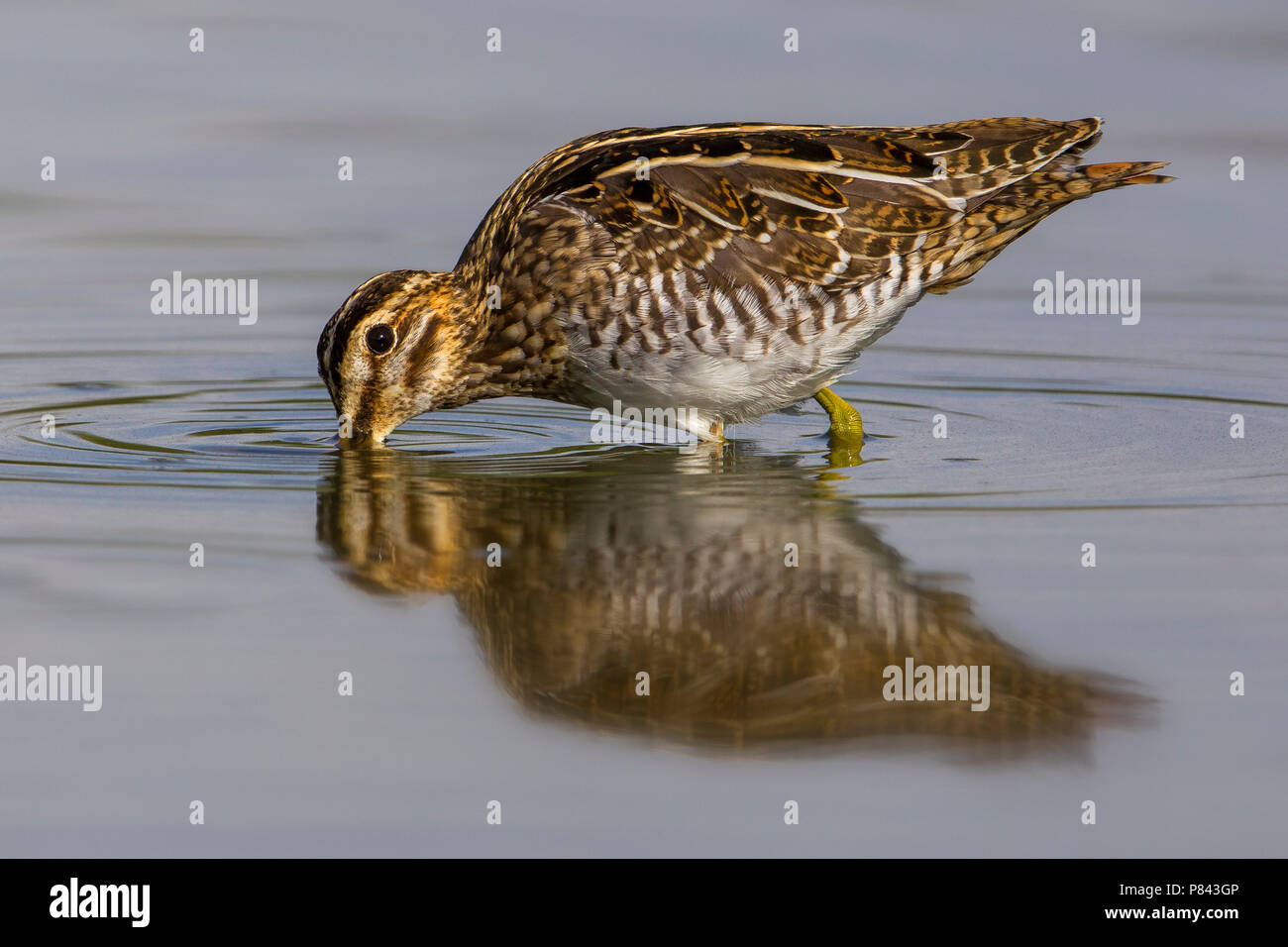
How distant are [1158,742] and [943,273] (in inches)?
237

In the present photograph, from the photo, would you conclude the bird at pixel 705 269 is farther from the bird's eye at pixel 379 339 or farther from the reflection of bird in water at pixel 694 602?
the reflection of bird in water at pixel 694 602

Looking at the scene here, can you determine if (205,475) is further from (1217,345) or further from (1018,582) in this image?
(1217,345)

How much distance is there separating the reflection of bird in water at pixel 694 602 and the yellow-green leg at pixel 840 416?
144 cm

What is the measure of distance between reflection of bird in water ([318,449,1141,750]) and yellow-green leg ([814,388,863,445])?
144 centimetres

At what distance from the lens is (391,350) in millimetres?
14469

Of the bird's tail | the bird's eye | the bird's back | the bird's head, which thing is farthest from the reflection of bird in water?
the bird's tail

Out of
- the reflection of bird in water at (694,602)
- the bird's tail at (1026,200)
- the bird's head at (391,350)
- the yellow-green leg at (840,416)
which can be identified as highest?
the bird's tail at (1026,200)

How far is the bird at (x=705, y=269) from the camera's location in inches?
534

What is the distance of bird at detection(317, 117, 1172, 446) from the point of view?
44.5 ft

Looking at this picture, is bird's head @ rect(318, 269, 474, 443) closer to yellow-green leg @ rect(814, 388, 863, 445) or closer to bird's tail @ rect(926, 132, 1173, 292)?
yellow-green leg @ rect(814, 388, 863, 445)

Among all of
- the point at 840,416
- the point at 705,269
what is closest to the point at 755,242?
the point at 705,269

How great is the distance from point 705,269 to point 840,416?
1814mm

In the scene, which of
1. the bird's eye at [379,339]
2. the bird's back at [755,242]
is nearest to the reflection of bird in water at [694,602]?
the bird's back at [755,242]

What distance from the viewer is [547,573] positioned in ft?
34.7
